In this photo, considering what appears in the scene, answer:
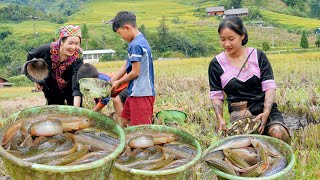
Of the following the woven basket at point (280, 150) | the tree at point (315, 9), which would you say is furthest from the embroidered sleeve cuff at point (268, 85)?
the tree at point (315, 9)

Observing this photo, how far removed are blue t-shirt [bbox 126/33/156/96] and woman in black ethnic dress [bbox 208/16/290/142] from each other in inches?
23.4

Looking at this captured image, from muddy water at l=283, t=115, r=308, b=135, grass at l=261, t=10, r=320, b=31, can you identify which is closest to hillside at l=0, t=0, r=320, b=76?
grass at l=261, t=10, r=320, b=31

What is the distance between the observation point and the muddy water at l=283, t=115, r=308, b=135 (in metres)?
5.02

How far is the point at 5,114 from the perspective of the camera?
279 inches

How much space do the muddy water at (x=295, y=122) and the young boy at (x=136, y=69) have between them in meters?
2.19

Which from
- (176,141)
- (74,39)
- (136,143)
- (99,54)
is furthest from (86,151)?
(99,54)

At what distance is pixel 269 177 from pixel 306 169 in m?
1.20

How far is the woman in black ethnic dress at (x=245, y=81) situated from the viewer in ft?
10.6

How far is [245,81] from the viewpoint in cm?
336

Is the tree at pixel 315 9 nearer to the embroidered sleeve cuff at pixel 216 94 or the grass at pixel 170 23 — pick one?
the grass at pixel 170 23

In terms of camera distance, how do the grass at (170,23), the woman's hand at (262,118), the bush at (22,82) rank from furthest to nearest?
the grass at (170,23), the bush at (22,82), the woman's hand at (262,118)

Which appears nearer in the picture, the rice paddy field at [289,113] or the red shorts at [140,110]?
the rice paddy field at [289,113]

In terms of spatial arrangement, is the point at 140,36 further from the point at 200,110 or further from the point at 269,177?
the point at 200,110

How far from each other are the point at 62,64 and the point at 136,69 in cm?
87
